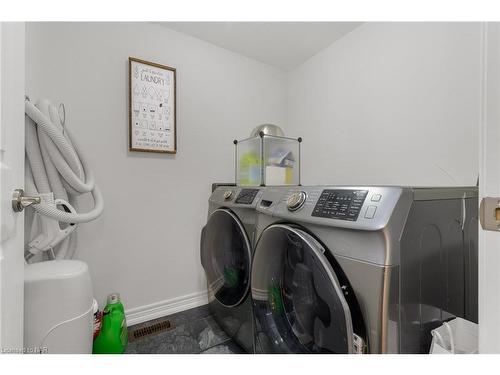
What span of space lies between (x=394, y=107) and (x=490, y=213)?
47.4 inches

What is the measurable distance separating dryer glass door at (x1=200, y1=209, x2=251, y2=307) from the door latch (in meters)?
0.87

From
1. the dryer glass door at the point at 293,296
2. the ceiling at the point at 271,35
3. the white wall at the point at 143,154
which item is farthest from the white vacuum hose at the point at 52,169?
the ceiling at the point at 271,35

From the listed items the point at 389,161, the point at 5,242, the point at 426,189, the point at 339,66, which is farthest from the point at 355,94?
the point at 5,242

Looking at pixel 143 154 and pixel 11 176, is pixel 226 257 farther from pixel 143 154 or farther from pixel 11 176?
pixel 11 176

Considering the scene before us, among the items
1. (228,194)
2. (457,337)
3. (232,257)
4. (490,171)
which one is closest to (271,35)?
(228,194)

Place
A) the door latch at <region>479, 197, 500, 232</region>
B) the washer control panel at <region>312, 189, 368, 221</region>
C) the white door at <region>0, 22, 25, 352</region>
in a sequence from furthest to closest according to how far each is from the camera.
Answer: the washer control panel at <region>312, 189, 368, 221</region> → the white door at <region>0, 22, 25, 352</region> → the door latch at <region>479, 197, 500, 232</region>

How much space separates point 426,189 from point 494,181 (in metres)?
0.28

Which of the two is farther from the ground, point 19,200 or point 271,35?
point 271,35

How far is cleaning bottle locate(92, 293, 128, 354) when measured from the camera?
4.00ft

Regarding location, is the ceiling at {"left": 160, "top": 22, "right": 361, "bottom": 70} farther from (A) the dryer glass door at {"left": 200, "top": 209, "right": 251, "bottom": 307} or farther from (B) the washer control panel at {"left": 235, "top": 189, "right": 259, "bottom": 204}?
(A) the dryer glass door at {"left": 200, "top": 209, "right": 251, "bottom": 307}

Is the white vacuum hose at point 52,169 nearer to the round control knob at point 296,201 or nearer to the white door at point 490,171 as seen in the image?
the round control knob at point 296,201

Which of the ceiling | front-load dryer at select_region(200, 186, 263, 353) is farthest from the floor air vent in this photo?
the ceiling

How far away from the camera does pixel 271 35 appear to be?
1.73 metres
